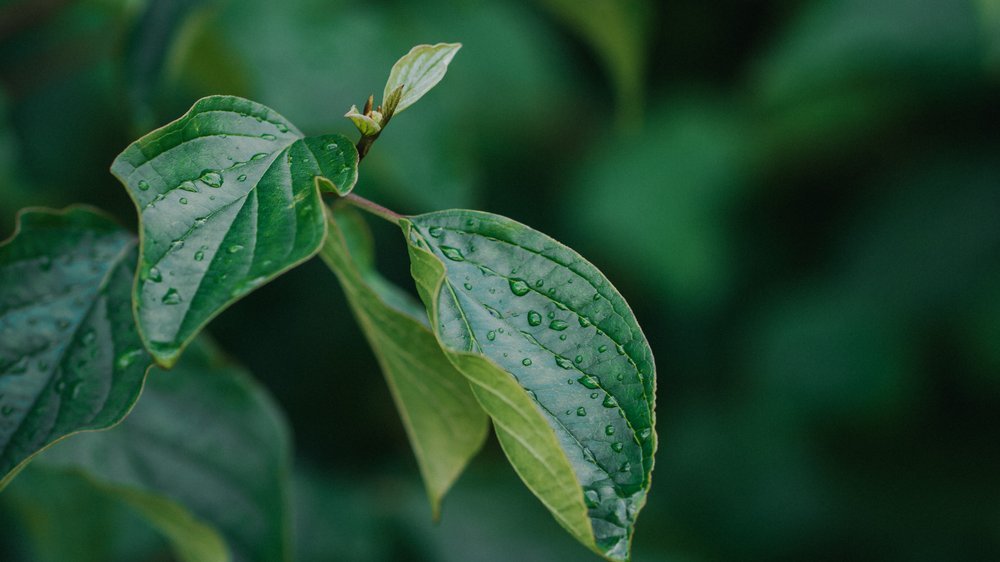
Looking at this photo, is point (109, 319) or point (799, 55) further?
point (799, 55)

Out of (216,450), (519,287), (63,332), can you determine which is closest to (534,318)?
(519,287)

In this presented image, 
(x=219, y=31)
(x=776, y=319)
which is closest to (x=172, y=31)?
(x=219, y=31)

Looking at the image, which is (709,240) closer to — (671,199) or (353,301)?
(671,199)

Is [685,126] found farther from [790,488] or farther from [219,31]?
[219,31]

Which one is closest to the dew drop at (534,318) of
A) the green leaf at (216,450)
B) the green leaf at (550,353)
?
the green leaf at (550,353)

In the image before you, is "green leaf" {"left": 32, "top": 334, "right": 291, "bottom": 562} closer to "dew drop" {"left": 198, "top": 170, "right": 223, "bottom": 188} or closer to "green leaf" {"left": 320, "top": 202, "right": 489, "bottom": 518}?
"green leaf" {"left": 320, "top": 202, "right": 489, "bottom": 518}
